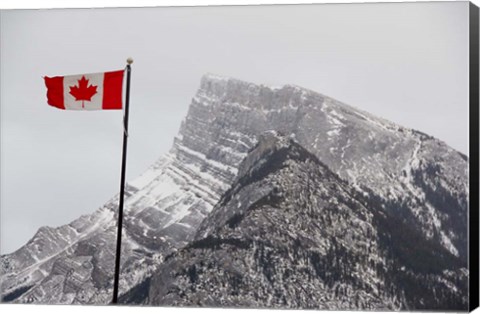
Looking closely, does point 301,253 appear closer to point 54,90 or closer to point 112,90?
point 112,90

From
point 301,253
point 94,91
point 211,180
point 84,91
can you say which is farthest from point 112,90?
point 211,180

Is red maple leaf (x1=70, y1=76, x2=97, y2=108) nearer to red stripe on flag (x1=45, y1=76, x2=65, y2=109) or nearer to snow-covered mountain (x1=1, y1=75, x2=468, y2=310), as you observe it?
red stripe on flag (x1=45, y1=76, x2=65, y2=109)

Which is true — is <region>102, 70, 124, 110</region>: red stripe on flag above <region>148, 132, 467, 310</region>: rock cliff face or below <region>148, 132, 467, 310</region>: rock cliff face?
above

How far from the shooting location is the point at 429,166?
3084cm

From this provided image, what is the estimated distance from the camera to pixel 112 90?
86.2 feet

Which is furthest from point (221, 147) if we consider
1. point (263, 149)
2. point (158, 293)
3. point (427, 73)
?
point (427, 73)

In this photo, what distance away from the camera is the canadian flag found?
2620 centimetres

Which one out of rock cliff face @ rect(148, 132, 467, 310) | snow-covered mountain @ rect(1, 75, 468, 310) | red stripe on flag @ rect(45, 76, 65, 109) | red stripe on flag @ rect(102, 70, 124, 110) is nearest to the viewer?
red stripe on flag @ rect(102, 70, 124, 110)

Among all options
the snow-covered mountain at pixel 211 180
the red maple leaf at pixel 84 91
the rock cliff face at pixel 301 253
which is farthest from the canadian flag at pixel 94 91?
the rock cliff face at pixel 301 253

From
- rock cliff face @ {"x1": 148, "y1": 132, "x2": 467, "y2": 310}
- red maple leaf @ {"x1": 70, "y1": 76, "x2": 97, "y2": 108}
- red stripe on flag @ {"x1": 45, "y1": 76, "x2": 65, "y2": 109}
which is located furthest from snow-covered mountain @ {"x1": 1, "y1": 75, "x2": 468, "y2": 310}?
red maple leaf @ {"x1": 70, "y1": 76, "x2": 97, "y2": 108}

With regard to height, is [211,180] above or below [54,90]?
below

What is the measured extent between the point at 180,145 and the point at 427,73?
6523 millimetres

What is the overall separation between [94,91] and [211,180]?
7185 millimetres

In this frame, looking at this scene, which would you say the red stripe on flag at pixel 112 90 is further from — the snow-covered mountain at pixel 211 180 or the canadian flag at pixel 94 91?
the snow-covered mountain at pixel 211 180
